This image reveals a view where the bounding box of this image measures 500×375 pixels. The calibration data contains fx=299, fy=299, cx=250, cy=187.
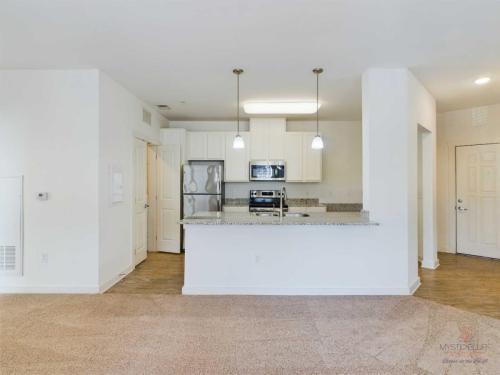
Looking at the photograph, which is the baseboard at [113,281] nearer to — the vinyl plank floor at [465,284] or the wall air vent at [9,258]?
the wall air vent at [9,258]

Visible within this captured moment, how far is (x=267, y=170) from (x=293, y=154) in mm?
581

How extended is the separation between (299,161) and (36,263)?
4304mm

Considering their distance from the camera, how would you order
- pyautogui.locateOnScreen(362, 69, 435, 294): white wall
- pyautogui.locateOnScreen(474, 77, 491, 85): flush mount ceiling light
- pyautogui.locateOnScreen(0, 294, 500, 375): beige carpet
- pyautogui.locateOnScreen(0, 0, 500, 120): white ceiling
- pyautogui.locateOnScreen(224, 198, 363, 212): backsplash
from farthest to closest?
1. pyautogui.locateOnScreen(224, 198, 363, 212): backsplash
2. pyautogui.locateOnScreen(474, 77, 491, 85): flush mount ceiling light
3. pyautogui.locateOnScreen(362, 69, 435, 294): white wall
4. pyautogui.locateOnScreen(0, 0, 500, 120): white ceiling
5. pyautogui.locateOnScreen(0, 294, 500, 375): beige carpet

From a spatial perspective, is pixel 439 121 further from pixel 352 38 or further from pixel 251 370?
pixel 251 370

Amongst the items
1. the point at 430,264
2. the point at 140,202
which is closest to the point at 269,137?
the point at 140,202

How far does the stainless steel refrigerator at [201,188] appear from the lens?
5.39m

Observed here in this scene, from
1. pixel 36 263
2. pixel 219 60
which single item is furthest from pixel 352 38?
pixel 36 263

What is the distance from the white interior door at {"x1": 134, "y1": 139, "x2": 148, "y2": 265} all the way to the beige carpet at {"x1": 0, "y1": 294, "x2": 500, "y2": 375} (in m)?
1.51

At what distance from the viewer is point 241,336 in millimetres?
2555

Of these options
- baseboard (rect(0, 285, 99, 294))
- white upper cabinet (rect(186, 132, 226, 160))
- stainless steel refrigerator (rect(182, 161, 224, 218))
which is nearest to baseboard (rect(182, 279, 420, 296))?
baseboard (rect(0, 285, 99, 294))

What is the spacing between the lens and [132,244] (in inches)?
172

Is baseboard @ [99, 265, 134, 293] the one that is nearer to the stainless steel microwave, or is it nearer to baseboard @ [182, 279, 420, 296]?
baseboard @ [182, 279, 420, 296]

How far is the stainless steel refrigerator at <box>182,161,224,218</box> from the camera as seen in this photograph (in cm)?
539

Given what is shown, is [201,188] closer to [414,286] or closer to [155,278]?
[155,278]
